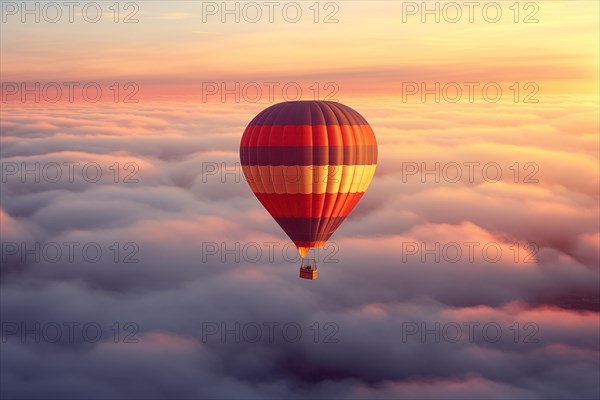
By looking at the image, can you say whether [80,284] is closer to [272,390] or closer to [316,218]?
[272,390]

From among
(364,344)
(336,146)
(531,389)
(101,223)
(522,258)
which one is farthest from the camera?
(522,258)

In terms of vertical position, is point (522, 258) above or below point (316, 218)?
below

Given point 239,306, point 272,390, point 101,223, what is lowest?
point 272,390

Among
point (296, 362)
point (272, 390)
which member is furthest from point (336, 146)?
point (296, 362)

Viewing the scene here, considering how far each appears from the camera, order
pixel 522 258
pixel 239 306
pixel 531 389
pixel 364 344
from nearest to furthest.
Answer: pixel 531 389, pixel 239 306, pixel 364 344, pixel 522 258

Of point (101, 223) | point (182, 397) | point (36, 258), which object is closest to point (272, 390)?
point (182, 397)

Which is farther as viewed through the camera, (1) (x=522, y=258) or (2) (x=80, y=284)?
(1) (x=522, y=258)

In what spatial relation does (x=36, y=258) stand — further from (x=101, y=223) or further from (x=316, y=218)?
(x=316, y=218)
